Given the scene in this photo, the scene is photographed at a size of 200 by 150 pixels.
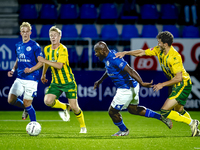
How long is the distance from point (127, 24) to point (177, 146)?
30.1 ft

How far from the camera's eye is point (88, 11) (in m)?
13.7

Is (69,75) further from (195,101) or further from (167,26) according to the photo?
(167,26)

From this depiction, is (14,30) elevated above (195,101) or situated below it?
above

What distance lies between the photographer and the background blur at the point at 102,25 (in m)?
11.2

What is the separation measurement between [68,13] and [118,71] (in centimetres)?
830

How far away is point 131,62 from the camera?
11117 millimetres

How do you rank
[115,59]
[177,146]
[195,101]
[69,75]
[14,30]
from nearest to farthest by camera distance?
[177,146] → [115,59] → [69,75] → [195,101] → [14,30]

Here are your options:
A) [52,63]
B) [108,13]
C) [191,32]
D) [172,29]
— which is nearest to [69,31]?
[108,13]

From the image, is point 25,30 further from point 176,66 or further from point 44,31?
point 44,31

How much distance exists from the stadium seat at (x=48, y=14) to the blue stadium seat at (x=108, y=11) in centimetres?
177

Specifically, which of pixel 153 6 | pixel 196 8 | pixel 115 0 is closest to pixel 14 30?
pixel 115 0

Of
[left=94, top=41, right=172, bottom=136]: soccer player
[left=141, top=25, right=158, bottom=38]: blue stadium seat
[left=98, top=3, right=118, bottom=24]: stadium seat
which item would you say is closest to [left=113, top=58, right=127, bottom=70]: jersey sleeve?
[left=94, top=41, right=172, bottom=136]: soccer player

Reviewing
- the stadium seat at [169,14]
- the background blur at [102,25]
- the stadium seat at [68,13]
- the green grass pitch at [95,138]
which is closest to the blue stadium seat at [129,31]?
the background blur at [102,25]

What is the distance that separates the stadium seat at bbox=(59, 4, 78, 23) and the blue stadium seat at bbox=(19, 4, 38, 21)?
38.5 inches
